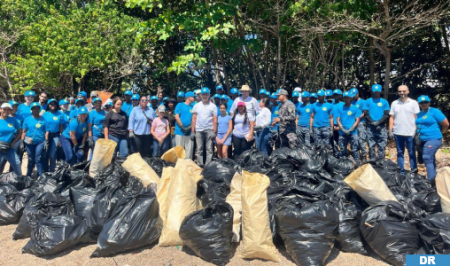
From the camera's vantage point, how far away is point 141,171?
16.3 feet

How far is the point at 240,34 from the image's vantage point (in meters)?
9.72

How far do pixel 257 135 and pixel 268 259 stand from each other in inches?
151

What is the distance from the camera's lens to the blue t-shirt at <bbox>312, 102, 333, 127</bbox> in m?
7.44

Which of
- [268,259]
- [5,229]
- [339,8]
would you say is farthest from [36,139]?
[339,8]

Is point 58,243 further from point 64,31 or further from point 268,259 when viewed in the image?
point 64,31

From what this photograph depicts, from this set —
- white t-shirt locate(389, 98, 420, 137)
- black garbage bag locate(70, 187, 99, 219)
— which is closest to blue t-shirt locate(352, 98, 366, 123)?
white t-shirt locate(389, 98, 420, 137)

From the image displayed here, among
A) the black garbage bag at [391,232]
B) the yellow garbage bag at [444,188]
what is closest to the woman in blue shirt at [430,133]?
the yellow garbage bag at [444,188]

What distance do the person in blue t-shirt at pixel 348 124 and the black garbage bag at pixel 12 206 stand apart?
5.81m

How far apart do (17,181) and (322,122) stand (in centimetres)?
581

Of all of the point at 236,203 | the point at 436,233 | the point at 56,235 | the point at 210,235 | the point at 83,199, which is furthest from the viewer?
the point at 83,199

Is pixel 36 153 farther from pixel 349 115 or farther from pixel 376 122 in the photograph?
pixel 376 122

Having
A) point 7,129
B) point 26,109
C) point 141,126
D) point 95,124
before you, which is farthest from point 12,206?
point 26,109

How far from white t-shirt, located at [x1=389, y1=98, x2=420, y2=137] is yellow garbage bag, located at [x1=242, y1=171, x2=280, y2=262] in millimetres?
3758

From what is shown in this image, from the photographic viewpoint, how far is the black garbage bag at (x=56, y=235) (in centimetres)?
372
